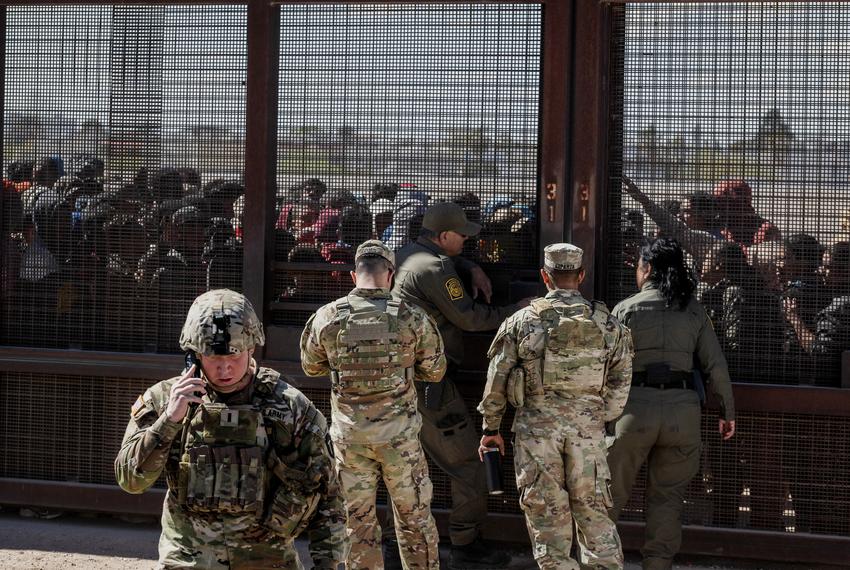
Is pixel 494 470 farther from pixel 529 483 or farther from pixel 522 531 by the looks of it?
pixel 522 531

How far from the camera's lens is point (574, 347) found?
5.71 meters

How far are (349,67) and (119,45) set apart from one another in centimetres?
152

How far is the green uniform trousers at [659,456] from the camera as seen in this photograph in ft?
19.6

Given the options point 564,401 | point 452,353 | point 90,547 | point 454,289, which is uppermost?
point 454,289

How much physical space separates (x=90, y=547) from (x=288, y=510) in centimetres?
358

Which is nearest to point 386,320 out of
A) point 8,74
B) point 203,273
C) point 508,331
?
point 508,331

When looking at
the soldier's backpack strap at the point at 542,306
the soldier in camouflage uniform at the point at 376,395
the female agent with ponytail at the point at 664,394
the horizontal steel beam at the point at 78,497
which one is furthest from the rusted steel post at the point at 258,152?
the female agent with ponytail at the point at 664,394

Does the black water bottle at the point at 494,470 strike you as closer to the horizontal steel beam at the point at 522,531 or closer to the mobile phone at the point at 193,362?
the horizontal steel beam at the point at 522,531

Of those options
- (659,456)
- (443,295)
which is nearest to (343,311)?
(443,295)

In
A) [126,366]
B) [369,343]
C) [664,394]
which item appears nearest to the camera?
[369,343]

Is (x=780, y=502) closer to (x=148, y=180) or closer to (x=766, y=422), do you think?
(x=766, y=422)

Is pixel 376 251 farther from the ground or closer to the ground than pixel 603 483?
farther from the ground

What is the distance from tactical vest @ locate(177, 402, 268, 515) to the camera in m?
3.63

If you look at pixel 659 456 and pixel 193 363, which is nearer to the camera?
pixel 193 363
